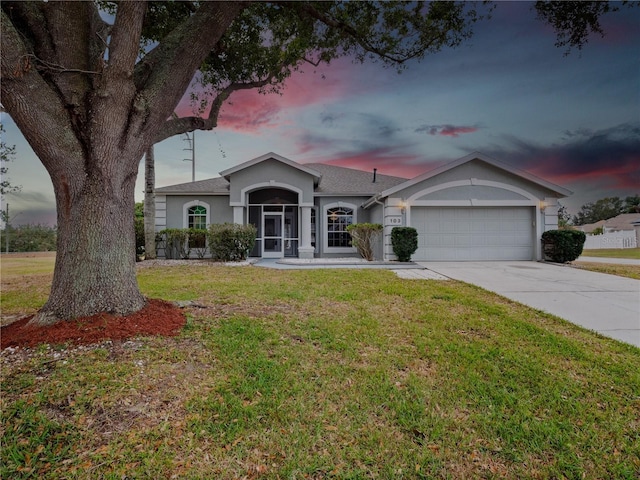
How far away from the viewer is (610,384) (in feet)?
9.48

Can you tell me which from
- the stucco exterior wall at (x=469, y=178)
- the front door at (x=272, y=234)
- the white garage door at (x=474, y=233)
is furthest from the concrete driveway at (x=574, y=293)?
the front door at (x=272, y=234)

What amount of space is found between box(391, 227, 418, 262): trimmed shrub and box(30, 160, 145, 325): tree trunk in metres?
9.75

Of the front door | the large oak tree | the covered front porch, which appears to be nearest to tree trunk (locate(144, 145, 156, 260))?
the covered front porch

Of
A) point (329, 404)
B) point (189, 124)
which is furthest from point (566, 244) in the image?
point (189, 124)

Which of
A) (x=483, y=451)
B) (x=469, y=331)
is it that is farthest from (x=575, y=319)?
(x=483, y=451)

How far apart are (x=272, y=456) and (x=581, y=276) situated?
9.85 m

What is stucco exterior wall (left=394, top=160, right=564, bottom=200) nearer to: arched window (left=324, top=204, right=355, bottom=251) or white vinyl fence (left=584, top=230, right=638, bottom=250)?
arched window (left=324, top=204, right=355, bottom=251)

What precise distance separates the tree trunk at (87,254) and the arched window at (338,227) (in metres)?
12.2

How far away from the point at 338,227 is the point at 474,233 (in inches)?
246

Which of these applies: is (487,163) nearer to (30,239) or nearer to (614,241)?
(614,241)

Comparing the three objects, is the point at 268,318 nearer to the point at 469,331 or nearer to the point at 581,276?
the point at 469,331

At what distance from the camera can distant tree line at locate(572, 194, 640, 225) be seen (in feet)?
154

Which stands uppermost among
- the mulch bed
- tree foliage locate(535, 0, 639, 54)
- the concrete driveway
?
tree foliage locate(535, 0, 639, 54)

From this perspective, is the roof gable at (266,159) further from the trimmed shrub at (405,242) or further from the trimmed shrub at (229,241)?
the trimmed shrub at (405,242)
